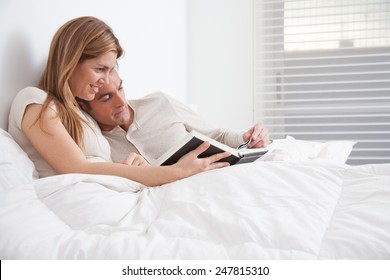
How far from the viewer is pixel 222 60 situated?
3.39 meters

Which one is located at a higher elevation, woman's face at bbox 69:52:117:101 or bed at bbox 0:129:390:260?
woman's face at bbox 69:52:117:101

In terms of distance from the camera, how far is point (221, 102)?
11.1 ft

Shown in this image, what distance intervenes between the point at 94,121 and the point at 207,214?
0.80 meters

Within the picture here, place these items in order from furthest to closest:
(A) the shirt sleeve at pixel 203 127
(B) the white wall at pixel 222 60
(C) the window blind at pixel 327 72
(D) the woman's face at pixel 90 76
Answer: (B) the white wall at pixel 222 60, (C) the window blind at pixel 327 72, (A) the shirt sleeve at pixel 203 127, (D) the woman's face at pixel 90 76

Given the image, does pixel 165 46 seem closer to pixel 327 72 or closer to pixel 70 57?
pixel 327 72

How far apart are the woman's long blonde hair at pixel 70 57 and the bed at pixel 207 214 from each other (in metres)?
0.23

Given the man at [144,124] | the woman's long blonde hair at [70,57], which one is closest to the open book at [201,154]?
the woman's long blonde hair at [70,57]

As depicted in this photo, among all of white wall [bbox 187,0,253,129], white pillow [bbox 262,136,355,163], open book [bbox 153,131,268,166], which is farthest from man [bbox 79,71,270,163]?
white wall [bbox 187,0,253,129]

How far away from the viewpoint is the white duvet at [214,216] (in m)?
0.74

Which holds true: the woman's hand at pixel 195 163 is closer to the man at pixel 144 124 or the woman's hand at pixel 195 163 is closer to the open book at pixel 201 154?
the open book at pixel 201 154

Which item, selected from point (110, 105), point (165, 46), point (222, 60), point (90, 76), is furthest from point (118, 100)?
point (222, 60)

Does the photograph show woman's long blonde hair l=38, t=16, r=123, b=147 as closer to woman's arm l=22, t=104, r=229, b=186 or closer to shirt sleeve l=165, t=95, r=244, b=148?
woman's arm l=22, t=104, r=229, b=186

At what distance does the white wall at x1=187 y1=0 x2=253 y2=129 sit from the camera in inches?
132

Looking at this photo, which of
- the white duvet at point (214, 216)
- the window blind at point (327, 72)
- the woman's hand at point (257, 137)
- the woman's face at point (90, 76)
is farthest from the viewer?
the window blind at point (327, 72)
